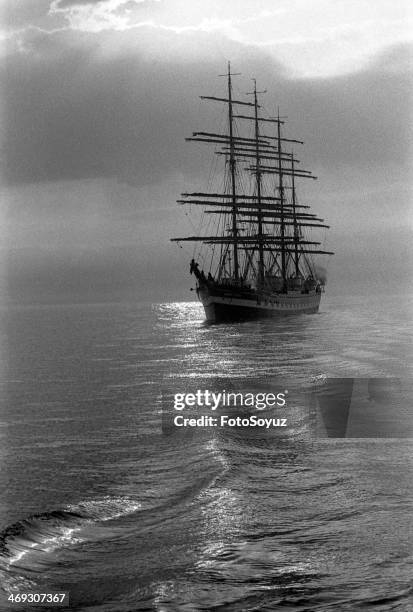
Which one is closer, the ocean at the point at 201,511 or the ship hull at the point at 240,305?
the ocean at the point at 201,511

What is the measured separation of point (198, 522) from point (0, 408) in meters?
18.1

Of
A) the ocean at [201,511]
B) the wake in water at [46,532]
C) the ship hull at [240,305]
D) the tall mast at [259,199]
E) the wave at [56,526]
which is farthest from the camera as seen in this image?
the tall mast at [259,199]

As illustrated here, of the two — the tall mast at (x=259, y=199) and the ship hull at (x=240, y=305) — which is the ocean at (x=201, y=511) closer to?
the ship hull at (x=240, y=305)

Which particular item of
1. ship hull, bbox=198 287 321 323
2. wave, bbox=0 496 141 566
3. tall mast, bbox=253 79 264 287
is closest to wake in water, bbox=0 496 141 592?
wave, bbox=0 496 141 566

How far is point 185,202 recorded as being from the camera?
99.2 metres

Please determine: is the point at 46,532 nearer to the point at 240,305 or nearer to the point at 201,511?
the point at 201,511

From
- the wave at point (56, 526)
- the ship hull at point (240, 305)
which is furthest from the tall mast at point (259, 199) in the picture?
the wave at point (56, 526)

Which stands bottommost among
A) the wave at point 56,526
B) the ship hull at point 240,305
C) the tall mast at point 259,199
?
the wave at point 56,526

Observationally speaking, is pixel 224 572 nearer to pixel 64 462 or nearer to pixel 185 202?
pixel 64 462

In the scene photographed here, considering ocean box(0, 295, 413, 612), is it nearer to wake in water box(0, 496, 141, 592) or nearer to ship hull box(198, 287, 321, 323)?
wake in water box(0, 496, 141, 592)

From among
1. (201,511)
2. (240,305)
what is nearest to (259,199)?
(240,305)

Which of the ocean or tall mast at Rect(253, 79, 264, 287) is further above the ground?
tall mast at Rect(253, 79, 264, 287)

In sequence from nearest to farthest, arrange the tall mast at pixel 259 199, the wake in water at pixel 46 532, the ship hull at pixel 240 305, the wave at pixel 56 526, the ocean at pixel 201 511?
the ocean at pixel 201 511
the wake in water at pixel 46 532
the wave at pixel 56 526
the ship hull at pixel 240 305
the tall mast at pixel 259 199

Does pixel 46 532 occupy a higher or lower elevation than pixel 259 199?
lower
